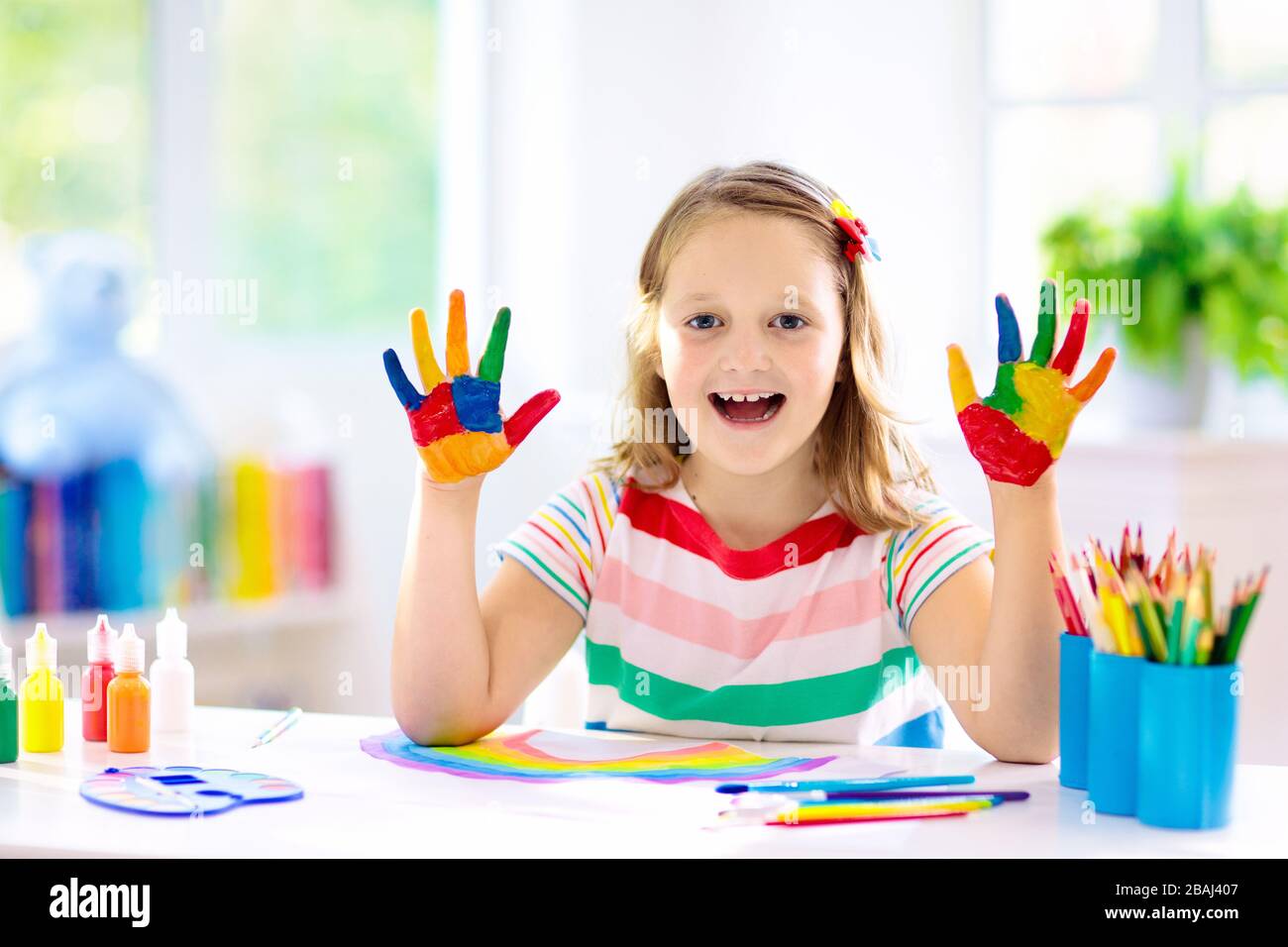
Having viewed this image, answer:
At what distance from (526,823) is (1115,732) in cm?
38

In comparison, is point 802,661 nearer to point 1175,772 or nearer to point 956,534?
point 956,534

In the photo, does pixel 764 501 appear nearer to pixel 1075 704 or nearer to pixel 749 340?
pixel 749 340

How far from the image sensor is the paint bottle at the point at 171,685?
113 centimetres

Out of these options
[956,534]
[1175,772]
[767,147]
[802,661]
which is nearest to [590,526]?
[802,661]

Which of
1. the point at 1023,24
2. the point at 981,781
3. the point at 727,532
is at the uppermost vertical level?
the point at 1023,24

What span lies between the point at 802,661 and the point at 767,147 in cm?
180

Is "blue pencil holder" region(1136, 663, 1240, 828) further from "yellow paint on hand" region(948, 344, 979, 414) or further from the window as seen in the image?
the window

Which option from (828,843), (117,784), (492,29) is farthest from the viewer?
(492,29)

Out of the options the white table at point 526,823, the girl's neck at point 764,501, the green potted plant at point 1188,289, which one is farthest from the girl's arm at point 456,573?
the green potted plant at point 1188,289

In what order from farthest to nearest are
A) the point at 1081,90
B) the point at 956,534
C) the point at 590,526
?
1. the point at 1081,90
2. the point at 590,526
3. the point at 956,534

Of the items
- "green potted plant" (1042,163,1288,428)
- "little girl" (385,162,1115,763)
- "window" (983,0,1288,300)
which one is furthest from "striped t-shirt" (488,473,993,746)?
"window" (983,0,1288,300)

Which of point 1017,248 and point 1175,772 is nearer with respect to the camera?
point 1175,772

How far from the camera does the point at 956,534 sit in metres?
1.22

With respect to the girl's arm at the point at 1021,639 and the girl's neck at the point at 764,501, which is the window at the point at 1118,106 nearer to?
the girl's neck at the point at 764,501
